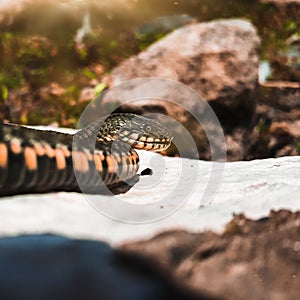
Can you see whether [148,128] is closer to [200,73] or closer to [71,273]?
[200,73]

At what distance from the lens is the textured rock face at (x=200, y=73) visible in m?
4.43

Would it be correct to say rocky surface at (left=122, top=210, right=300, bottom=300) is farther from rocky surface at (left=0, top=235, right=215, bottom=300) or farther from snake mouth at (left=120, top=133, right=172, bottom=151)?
snake mouth at (left=120, top=133, right=172, bottom=151)

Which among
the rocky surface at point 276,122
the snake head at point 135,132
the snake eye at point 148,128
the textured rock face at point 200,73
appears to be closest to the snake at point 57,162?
the snake head at point 135,132

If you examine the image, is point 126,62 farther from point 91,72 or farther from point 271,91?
Result: point 271,91

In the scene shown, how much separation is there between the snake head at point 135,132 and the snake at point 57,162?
455 millimetres

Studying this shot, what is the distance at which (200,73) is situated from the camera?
176 inches

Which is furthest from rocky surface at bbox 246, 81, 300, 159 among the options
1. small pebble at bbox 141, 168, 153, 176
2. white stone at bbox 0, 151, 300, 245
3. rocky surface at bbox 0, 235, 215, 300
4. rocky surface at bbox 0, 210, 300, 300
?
rocky surface at bbox 0, 235, 215, 300

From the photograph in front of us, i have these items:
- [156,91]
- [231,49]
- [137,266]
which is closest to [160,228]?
[137,266]

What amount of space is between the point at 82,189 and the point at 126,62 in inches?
108

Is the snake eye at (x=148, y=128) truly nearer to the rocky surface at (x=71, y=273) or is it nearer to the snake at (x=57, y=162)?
the snake at (x=57, y=162)

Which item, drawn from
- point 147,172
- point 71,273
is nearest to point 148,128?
point 147,172

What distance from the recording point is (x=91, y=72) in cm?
452

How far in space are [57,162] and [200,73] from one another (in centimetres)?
296

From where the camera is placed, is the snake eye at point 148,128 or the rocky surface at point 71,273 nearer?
the rocky surface at point 71,273
